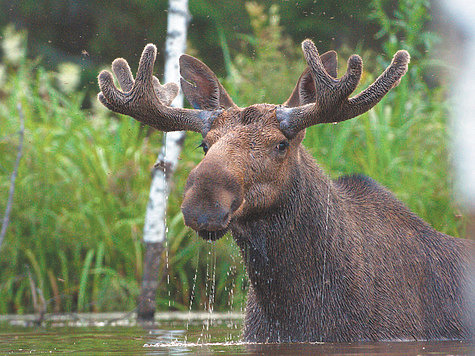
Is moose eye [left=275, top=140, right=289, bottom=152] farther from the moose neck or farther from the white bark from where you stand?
the white bark

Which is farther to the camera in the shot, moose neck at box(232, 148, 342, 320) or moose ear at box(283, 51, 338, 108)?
moose ear at box(283, 51, 338, 108)

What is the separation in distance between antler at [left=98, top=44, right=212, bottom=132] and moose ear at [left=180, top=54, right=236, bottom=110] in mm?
227

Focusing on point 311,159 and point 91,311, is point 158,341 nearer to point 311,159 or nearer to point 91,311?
point 311,159

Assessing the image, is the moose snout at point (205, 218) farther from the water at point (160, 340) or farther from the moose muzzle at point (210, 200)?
the water at point (160, 340)

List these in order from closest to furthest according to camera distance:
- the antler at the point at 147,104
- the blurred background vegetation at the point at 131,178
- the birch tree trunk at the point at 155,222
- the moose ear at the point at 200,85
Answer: the antler at the point at 147,104, the moose ear at the point at 200,85, the birch tree trunk at the point at 155,222, the blurred background vegetation at the point at 131,178

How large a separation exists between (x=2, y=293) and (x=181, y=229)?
5.52 feet

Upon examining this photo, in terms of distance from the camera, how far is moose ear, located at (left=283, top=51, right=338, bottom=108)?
4.65 m

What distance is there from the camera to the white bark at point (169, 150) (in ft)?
22.5


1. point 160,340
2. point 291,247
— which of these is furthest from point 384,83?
point 160,340

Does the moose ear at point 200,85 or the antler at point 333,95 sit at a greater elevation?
the moose ear at point 200,85

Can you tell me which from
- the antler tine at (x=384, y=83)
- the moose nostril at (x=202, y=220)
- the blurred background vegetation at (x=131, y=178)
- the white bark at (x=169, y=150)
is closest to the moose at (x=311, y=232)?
the antler tine at (x=384, y=83)

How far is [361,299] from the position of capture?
4402 millimetres

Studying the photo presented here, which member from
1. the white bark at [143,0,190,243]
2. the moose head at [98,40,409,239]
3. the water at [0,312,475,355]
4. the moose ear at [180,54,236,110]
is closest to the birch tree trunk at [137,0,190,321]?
the white bark at [143,0,190,243]

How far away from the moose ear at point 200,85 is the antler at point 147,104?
23cm
